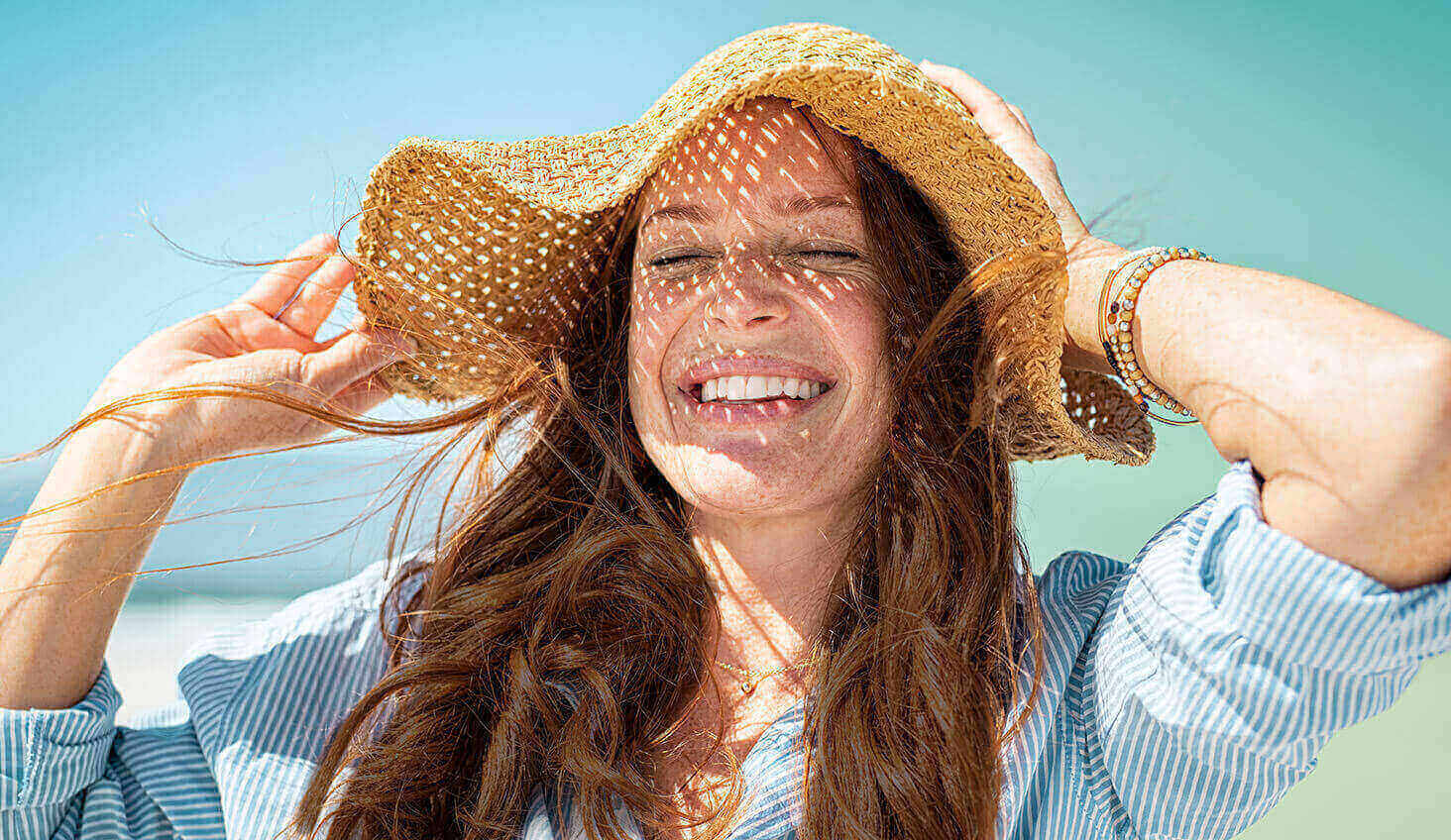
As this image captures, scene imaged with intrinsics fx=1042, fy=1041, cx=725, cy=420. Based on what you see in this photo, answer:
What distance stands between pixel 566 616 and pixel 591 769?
0.31m

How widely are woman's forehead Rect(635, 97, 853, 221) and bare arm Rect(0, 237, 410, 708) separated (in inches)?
26.2

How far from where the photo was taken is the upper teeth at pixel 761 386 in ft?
5.11

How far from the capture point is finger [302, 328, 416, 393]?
5.91 feet

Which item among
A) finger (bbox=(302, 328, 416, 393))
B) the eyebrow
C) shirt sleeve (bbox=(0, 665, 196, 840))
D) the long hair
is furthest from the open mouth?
shirt sleeve (bbox=(0, 665, 196, 840))

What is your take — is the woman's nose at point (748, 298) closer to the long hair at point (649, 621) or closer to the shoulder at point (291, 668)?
the long hair at point (649, 621)

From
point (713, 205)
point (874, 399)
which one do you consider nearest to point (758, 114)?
point (713, 205)

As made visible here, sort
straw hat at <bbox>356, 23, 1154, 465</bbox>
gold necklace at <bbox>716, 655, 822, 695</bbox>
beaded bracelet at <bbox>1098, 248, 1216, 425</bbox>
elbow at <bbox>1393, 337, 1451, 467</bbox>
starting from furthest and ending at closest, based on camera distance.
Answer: gold necklace at <bbox>716, 655, 822, 695</bbox>, straw hat at <bbox>356, 23, 1154, 465</bbox>, beaded bracelet at <bbox>1098, 248, 1216, 425</bbox>, elbow at <bbox>1393, 337, 1451, 467</bbox>

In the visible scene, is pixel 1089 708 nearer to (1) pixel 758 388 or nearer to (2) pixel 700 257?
(1) pixel 758 388

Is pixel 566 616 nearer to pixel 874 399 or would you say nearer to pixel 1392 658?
pixel 874 399

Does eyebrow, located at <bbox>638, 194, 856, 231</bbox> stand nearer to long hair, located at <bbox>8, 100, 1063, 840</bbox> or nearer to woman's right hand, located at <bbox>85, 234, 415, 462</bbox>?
long hair, located at <bbox>8, 100, 1063, 840</bbox>

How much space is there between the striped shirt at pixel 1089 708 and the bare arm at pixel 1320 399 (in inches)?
1.3

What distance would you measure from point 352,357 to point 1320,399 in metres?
1.48

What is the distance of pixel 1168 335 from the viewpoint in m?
1.22

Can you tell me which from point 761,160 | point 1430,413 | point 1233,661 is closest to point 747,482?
point 761,160
